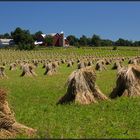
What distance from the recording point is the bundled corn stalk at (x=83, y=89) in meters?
19.8

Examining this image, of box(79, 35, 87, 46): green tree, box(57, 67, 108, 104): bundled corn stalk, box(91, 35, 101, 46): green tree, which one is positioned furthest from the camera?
box(79, 35, 87, 46): green tree

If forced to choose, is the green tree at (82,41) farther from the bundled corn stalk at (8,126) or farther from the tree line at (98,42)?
the bundled corn stalk at (8,126)

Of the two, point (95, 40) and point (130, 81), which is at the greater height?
point (130, 81)

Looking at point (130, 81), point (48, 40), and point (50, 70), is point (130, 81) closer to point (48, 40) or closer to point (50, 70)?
point (50, 70)

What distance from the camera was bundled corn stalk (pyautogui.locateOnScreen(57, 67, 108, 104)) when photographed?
64.8 ft

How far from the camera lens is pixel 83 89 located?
779 inches

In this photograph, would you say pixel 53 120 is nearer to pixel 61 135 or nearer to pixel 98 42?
pixel 61 135

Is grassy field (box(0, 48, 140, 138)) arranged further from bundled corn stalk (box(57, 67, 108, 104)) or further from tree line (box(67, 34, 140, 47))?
tree line (box(67, 34, 140, 47))

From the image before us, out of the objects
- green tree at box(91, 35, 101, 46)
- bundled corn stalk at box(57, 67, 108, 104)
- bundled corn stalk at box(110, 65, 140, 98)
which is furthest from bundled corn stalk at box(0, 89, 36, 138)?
green tree at box(91, 35, 101, 46)

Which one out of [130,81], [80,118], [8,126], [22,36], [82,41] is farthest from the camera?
[82,41]

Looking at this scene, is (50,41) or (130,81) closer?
(130,81)

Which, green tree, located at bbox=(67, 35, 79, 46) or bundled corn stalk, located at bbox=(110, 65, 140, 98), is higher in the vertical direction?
bundled corn stalk, located at bbox=(110, 65, 140, 98)

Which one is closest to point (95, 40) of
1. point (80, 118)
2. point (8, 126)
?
point (80, 118)

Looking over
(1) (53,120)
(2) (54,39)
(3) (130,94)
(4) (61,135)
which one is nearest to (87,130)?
(4) (61,135)
